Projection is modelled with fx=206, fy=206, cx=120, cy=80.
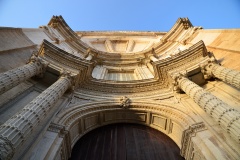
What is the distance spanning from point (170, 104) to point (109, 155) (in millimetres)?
3971

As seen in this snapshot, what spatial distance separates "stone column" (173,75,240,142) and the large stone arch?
101 centimetres

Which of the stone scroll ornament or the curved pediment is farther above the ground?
the curved pediment

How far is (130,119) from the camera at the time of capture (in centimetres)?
1125

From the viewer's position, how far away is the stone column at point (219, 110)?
591cm

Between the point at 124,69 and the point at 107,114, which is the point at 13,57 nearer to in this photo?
the point at 107,114

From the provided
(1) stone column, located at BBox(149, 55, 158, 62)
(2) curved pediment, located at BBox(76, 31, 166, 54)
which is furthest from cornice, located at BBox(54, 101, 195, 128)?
(2) curved pediment, located at BBox(76, 31, 166, 54)

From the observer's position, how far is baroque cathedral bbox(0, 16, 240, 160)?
6762 millimetres

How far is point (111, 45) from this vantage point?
85.0 ft

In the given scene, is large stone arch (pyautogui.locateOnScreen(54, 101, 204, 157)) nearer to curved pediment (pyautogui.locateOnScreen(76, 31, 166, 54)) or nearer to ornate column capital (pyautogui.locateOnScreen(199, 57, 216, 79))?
ornate column capital (pyautogui.locateOnScreen(199, 57, 216, 79))

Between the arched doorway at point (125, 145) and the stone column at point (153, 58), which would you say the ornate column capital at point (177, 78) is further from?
the stone column at point (153, 58)

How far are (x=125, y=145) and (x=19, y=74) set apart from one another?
543 centimetres

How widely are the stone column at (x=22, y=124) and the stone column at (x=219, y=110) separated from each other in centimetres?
574

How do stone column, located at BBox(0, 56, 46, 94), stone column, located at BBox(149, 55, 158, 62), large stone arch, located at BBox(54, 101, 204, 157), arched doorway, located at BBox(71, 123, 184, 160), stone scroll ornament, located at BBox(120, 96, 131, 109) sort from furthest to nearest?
1. stone column, located at BBox(149, 55, 158, 62)
2. stone scroll ornament, located at BBox(120, 96, 131, 109)
3. arched doorway, located at BBox(71, 123, 184, 160)
4. large stone arch, located at BBox(54, 101, 204, 157)
5. stone column, located at BBox(0, 56, 46, 94)

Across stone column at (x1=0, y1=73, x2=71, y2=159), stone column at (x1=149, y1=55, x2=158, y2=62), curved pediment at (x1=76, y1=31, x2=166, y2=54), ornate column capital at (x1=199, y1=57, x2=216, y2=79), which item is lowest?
stone column at (x1=0, y1=73, x2=71, y2=159)
